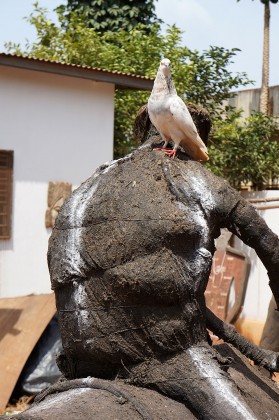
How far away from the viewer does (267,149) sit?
13828 millimetres

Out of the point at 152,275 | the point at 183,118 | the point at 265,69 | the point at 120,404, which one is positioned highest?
the point at 265,69

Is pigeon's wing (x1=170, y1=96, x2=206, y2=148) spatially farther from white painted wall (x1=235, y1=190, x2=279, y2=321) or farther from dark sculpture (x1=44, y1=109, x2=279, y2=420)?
white painted wall (x1=235, y1=190, x2=279, y2=321)

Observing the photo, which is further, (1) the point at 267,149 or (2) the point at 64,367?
(1) the point at 267,149

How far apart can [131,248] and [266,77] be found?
15.2 meters

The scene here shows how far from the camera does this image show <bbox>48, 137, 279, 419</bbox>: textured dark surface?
310 centimetres

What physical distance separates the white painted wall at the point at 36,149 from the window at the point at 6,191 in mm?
70

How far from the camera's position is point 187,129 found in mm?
3430

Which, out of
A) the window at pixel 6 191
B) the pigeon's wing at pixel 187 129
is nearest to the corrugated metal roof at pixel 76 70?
the window at pixel 6 191

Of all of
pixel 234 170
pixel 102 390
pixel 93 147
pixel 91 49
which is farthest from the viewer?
pixel 91 49

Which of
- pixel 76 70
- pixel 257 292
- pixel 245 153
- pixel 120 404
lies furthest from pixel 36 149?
pixel 120 404

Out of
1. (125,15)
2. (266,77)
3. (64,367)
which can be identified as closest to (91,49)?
(125,15)

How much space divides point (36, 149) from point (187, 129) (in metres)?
7.32

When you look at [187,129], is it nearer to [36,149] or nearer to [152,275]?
[152,275]

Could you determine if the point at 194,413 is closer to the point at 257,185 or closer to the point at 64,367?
the point at 64,367
